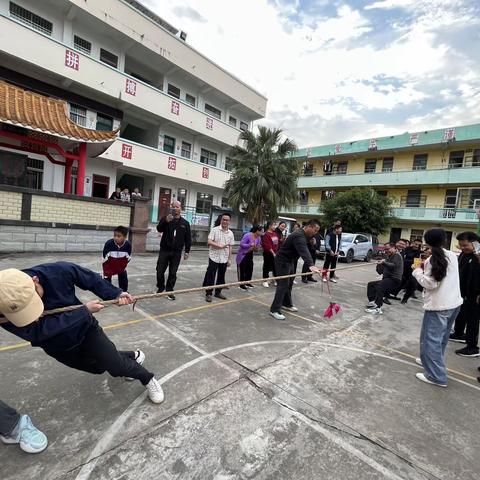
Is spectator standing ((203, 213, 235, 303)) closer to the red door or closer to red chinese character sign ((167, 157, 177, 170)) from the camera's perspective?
red chinese character sign ((167, 157, 177, 170))

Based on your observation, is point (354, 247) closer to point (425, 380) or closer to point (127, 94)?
point (425, 380)

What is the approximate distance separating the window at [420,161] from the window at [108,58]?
23.8m

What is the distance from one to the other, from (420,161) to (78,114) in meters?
25.6

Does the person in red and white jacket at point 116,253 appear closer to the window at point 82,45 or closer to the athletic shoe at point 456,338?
the athletic shoe at point 456,338

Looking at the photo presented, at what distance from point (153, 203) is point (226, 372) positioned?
15643mm

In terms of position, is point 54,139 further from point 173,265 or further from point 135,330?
point 135,330

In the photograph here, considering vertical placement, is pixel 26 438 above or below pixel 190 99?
below

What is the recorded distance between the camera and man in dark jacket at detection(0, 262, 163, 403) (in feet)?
5.57

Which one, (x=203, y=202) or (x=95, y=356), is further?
(x=203, y=202)

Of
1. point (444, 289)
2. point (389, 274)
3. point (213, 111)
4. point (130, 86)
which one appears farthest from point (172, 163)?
point (444, 289)

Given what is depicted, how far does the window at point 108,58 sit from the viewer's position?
14281mm


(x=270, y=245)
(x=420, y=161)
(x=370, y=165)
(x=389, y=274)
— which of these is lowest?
(x=389, y=274)

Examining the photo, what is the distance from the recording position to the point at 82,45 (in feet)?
44.3

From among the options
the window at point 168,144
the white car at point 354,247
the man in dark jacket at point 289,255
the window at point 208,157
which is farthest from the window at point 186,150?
the man in dark jacket at point 289,255
